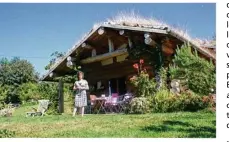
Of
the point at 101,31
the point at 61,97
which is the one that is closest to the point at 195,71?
the point at 101,31

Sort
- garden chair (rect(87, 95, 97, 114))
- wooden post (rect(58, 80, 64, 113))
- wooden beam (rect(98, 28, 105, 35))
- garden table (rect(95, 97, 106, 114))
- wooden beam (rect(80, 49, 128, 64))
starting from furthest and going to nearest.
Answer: wooden post (rect(58, 80, 64, 113)) → wooden beam (rect(80, 49, 128, 64)) → garden chair (rect(87, 95, 97, 114)) → garden table (rect(95, 97, 106, 114)) → wooden beam (rect(98, 28, 105, 35))

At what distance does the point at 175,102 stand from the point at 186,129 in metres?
2.48

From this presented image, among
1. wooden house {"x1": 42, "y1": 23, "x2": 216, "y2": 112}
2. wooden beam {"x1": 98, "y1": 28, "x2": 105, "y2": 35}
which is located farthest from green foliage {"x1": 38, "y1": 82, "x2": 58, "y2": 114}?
wooden beam {"x1": 98, "y1": 28, "x2": 105, "y2": 35}

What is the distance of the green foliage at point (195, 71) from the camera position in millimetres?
7426

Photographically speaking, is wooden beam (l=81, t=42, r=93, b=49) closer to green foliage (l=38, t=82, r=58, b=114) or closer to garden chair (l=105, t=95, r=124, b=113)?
garden chair (l=105, t=95, r=124, b=113)

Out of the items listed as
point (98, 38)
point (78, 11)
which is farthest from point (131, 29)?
point (78, 11)

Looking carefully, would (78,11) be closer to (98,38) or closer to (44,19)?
(44,19)

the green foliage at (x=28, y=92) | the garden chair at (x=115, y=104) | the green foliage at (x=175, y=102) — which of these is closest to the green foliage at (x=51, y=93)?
the green foliage at (x=28, y=92)

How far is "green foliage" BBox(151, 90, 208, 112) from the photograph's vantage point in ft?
27.6

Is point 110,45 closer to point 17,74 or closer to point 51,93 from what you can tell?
point 51,93

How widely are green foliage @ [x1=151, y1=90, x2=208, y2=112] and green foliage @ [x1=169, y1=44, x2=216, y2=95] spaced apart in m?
0.46

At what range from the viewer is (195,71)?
7.71 meters

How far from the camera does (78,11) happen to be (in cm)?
760

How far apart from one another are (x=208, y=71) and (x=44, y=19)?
309cm
